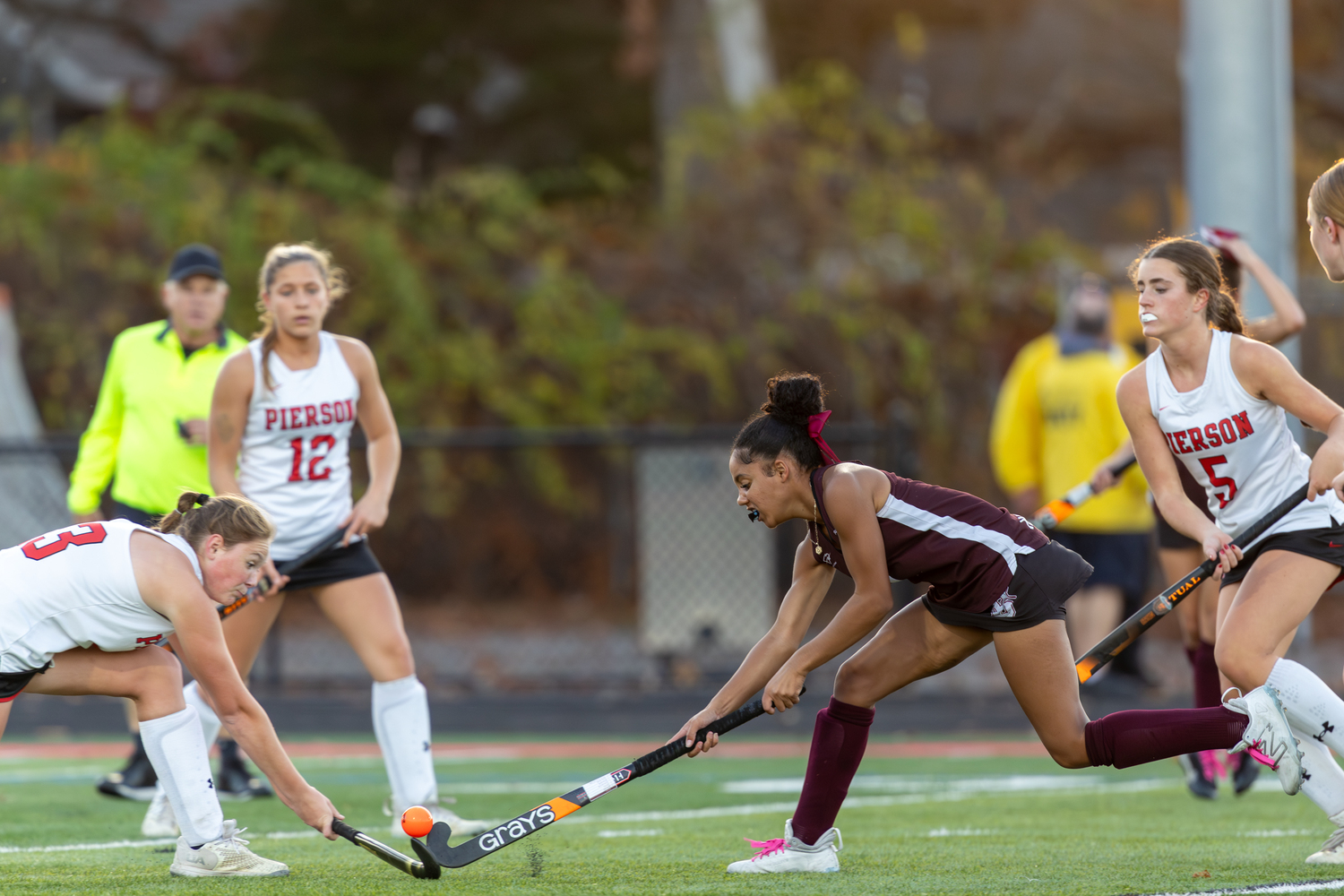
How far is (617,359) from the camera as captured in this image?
492 inches

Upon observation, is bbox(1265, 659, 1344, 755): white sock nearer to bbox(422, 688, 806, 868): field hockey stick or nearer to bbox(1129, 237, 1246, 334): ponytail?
bbox(1129, 237, 1246, 334): ponytail

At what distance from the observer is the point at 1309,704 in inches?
176

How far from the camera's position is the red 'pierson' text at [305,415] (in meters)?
5.47

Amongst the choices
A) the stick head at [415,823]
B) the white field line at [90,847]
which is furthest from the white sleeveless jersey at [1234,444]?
the white field line at [90,847]

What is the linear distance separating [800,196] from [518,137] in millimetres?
4750

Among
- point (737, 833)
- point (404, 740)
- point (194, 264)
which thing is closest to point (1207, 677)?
point (737, 833)

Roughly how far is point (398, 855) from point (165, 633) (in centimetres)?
87

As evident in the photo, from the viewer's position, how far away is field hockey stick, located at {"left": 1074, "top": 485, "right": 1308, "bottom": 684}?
4.65 metres

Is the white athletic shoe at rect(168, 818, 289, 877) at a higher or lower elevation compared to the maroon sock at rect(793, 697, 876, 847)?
lower

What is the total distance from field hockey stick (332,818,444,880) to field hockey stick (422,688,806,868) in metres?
0.03

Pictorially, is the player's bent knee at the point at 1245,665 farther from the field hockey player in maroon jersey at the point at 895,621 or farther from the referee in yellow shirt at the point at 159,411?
the referee in yellow shirt at the point at 159,411

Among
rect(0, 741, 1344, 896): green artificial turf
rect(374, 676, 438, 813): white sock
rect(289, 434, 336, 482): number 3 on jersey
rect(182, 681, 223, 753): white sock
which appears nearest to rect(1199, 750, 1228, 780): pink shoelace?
rect(0, 741, 1344, 896): green artificial turf

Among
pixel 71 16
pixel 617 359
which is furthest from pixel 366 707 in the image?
pixel 71 16

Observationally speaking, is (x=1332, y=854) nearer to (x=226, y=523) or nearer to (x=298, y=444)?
(x=226, y=523)
